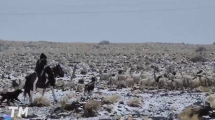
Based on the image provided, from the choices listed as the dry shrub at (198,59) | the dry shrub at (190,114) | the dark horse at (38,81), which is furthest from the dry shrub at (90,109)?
the dry shrub at (198,59)

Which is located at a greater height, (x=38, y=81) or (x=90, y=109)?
(x=38, y=81)

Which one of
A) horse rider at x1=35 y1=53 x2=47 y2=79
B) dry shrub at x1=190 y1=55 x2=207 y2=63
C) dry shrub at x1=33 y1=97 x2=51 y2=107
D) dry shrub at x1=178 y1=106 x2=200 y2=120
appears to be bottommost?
dry shrub at x1=33 y1=97 x2=51 y2=107

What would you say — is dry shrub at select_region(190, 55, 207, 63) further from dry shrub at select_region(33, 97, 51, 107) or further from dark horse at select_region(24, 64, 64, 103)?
dry shrub at select_region(33, 97, 51, 107)

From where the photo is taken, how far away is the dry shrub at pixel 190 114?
14652 millimetres

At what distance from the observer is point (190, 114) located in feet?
50.0

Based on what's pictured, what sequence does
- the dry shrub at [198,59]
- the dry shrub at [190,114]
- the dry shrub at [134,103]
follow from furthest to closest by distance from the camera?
the dry shrub at [198,59]
the dry shrub at [134,103]
the dry shrub at [190,114]

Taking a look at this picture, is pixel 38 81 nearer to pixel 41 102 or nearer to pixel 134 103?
pixel 41 102

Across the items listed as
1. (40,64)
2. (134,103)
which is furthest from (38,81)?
(134,103)

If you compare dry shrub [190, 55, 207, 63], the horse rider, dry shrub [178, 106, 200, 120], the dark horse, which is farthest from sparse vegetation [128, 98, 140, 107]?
dry shrub [190, 55, 207, 63]

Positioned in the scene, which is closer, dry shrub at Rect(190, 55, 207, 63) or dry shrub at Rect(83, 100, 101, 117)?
dry shrub at Rect(83, 100, 101, 117)

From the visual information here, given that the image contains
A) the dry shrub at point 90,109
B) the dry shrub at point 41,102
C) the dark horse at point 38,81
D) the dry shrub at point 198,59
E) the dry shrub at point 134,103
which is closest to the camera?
the dry shrub at point 90,109

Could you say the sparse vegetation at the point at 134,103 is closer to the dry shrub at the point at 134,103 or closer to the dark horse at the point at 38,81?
the dry shrub at the point at 134,103

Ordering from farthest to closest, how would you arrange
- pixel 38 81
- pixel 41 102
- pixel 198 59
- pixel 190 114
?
pixel 198 59
pixel 38 81
pixel 41 102
pixel 190 114

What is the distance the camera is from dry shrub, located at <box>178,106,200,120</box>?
1465 centimetres
